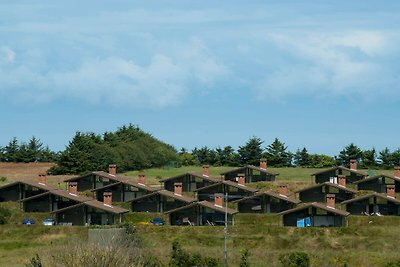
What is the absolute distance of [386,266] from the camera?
61906 mm

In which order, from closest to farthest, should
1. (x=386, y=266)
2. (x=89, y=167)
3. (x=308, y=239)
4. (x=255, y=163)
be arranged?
1. (x=386, y=266)
2. (x=308, y=239)
3. (x=89, y=167)
4. (x=255, y=163)

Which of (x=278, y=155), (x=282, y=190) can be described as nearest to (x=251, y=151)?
(x=278, y=155)

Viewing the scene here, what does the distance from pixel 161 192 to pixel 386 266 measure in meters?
28.6

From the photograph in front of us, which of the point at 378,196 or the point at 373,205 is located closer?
the point at 378,196

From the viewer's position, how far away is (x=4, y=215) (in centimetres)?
8094

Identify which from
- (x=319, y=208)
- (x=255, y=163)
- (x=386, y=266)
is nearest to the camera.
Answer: (x=386, y=266)

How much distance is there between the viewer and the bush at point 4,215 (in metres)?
79.4

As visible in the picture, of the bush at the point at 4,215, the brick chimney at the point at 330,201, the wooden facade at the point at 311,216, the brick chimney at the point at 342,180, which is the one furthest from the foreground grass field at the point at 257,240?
the brick chimney at the point at 342,180

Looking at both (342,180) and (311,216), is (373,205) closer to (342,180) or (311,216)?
(311,216)

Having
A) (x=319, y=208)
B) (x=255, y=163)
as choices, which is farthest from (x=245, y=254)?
(x=255, y=163)

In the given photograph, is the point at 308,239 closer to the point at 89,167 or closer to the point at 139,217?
the point at 139,217

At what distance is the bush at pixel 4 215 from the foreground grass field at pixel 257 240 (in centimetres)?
92

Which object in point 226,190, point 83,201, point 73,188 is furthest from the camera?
point 226,190

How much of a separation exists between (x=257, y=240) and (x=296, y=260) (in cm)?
939
